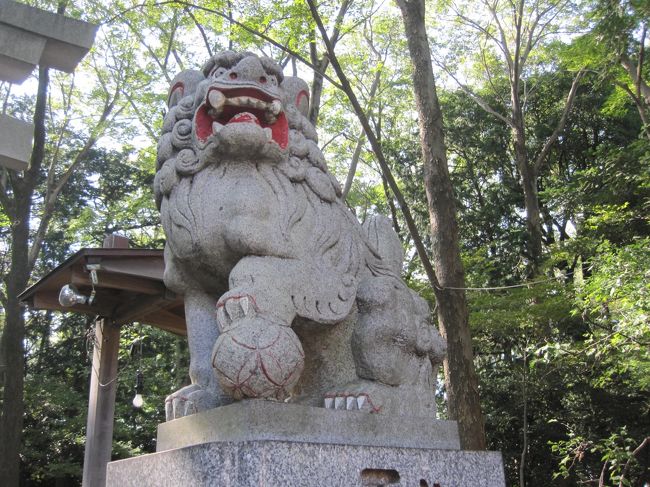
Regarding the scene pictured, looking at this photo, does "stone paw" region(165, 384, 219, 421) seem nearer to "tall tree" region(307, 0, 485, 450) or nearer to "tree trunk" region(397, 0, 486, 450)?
"tall tree" region(307, 0, 485, 450)

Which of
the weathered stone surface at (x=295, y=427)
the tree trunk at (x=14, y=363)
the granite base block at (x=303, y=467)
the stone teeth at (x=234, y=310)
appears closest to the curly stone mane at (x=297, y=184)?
the stone teeth at (x=234, y=310)

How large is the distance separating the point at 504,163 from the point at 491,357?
5.17 metres

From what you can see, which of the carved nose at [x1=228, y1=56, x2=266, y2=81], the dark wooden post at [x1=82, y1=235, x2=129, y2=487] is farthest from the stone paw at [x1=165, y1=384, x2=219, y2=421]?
the dark wooden post at [x1=82, y1=235, x2=129, y2=487]

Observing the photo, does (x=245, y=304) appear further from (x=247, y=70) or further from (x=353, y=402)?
(x=247, y=70)

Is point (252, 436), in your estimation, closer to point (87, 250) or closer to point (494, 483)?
point (494, 483)

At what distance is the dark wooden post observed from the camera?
18.3ft

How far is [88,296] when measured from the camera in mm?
5707

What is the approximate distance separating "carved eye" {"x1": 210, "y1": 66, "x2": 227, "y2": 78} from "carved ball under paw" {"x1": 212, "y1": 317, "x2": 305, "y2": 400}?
113 cm

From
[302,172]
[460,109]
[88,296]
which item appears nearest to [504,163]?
[460,109]

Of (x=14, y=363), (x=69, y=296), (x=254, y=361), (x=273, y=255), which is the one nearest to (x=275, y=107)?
(x=273, y=255)

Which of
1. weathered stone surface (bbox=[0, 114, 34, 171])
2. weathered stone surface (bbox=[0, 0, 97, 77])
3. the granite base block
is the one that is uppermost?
weathered stone surface (bbox=[0, 0, 97, 77])

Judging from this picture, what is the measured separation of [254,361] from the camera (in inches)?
80.7

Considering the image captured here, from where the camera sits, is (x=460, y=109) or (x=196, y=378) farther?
(x=460, y=109)

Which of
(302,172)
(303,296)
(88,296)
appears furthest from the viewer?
(88,296)
